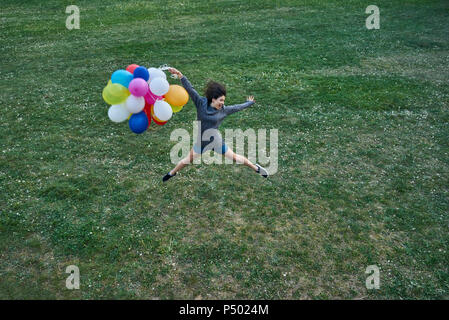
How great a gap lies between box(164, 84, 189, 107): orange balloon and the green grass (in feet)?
7.31

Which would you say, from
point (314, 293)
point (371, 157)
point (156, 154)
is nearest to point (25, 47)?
point (156, 154)

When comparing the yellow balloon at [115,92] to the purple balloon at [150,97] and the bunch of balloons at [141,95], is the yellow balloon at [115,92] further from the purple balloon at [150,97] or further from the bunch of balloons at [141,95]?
the purple balloon at [150,97]

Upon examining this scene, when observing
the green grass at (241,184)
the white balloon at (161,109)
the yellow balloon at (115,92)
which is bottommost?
the green grass at (241,184)

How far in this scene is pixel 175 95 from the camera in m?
7.22

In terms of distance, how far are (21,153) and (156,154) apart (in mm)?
3720

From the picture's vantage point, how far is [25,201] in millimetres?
7918

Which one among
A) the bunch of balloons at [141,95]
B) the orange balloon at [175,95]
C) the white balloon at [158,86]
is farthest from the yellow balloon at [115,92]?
the orange balloon at [175,95]

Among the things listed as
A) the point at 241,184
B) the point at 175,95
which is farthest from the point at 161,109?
the point at 241,184

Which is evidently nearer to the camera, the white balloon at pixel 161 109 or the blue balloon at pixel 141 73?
the blue balloon at pixel 141 73

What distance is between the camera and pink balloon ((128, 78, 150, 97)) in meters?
6.69

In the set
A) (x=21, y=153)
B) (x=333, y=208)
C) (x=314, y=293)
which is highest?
(x=21, y=153)

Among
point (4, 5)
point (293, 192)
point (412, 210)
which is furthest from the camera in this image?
point (4, 5)

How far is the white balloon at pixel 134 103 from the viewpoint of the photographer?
22.5ft

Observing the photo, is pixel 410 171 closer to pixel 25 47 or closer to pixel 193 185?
pixel 193 185
